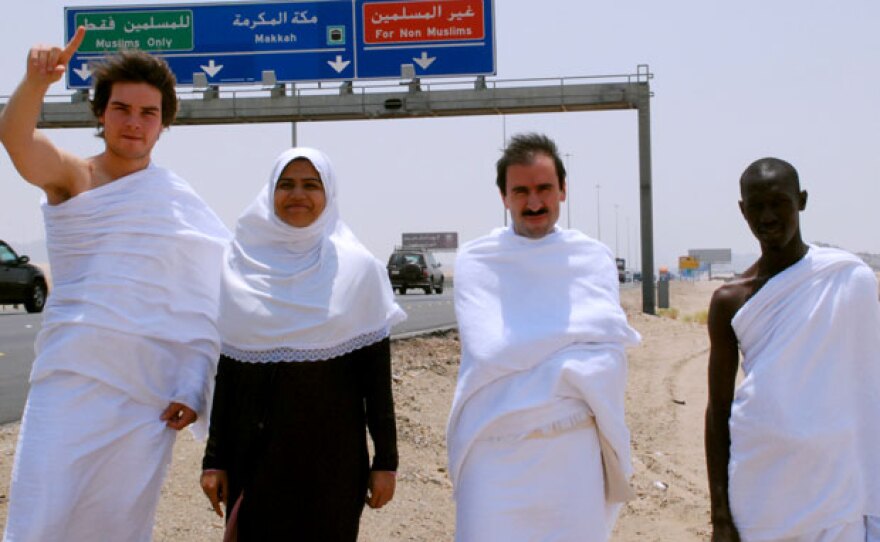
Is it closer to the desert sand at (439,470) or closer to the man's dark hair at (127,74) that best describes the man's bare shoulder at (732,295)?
the man's dark hair at (127,74)

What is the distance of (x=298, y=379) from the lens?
3.94m

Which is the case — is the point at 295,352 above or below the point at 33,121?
below

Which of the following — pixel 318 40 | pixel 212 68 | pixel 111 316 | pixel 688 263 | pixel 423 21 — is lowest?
pixel 688 263

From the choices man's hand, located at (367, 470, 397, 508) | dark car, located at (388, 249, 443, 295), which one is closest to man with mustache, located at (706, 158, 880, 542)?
man's hand, located at (367, 470, 397, 508)

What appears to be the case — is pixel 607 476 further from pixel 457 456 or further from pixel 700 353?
pixel 700 353

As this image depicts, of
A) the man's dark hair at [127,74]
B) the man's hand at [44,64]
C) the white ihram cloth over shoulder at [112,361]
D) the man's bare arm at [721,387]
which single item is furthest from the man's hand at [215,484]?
the man's bare arm at [721,387]

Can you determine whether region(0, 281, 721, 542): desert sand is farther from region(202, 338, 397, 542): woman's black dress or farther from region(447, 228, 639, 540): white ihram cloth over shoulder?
region(447, 228, 639, 540): white ihram cloth over shoulder

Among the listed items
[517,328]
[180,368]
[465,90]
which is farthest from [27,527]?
[465,90]

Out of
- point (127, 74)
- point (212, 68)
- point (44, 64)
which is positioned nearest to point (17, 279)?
point (212, 68)

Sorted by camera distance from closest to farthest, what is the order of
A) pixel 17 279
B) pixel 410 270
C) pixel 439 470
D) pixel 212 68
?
pixel 439 470, pixel 17 279, pixel 212 68, pixel 410 270

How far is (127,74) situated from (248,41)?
71.8 ft

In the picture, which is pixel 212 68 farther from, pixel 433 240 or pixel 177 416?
pixel 433 240

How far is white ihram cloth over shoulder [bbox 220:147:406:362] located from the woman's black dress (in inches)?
2.8

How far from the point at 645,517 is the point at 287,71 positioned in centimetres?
1951
